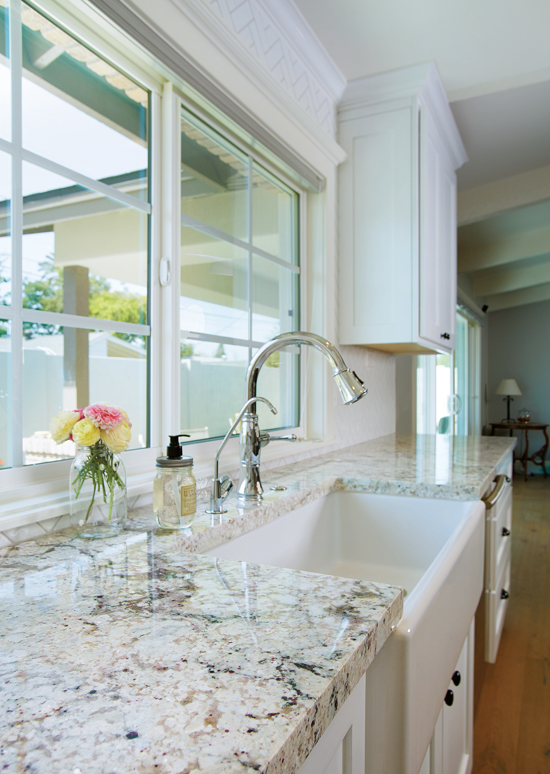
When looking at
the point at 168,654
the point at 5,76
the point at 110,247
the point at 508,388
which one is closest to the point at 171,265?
the point at 110,247

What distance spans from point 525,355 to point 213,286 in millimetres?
7213

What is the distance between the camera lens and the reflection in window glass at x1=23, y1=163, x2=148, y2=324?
3.55 ft

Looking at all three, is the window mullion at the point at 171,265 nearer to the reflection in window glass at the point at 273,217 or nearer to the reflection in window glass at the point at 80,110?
the reflection in window glass at the point at 80,110

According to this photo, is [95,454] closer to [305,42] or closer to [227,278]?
[227,278]

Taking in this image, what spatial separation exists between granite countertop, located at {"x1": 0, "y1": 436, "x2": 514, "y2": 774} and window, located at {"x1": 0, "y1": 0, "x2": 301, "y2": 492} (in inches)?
13.4

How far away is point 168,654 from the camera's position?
544 mm

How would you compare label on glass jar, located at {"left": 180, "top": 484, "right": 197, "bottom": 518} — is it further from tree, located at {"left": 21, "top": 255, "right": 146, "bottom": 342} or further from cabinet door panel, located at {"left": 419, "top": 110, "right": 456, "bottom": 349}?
cabinet door panel, located at {"left": 419, "top": 110, "right": 456, "bottom": 349}

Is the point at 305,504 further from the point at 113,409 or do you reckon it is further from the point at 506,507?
the point at 506,507

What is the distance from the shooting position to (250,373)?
4.32 ft

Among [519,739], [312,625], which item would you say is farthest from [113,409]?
[519,739]

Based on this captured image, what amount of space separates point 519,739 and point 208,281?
Answer: 176 cm

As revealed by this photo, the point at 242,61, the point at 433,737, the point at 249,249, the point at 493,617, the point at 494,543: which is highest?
the point at 242,61

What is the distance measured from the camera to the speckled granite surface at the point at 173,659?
15.8 inches

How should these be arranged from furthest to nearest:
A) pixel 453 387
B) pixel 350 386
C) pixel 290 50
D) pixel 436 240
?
pixel 453 387, pixel 436 240, pixel 290 50, pixel 350 386
